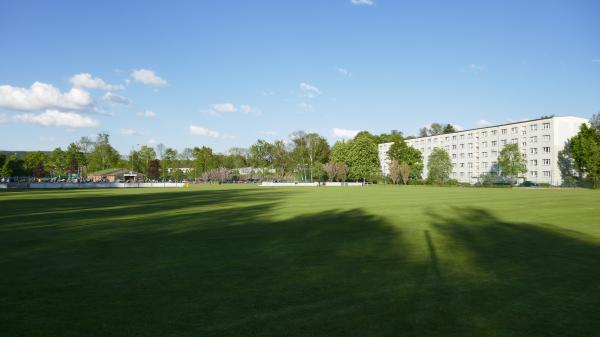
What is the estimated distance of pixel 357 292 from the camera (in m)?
7.52

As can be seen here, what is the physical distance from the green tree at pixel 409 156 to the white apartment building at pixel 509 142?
456 centimetres

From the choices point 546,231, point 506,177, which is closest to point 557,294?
point 546,231

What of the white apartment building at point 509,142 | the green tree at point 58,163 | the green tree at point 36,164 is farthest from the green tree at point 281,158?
the green tree at point 36,164

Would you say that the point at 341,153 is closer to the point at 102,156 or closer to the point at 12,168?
the point at 102,156

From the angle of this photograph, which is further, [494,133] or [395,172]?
[395,172]

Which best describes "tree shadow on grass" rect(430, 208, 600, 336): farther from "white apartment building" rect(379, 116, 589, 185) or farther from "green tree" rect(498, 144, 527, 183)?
"white apartment building" rect(379, 116, 589, 185)

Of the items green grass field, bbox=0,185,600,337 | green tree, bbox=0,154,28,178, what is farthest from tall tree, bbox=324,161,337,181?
green grass field, bbox=0,185,600,337

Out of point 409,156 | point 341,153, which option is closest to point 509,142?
point 409,156

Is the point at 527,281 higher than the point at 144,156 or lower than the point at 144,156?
lower

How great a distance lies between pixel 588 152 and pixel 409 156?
51.3 meters

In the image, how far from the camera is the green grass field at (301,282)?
586 centimetres

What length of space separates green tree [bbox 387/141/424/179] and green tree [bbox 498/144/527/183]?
33221mm

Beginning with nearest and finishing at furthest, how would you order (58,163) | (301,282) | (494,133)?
(301,282)
(494,133)
(58,163)

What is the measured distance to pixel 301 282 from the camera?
324 inches
